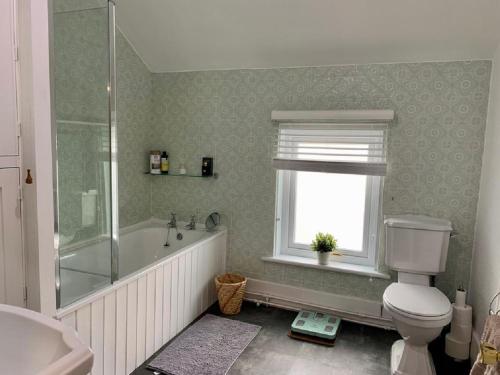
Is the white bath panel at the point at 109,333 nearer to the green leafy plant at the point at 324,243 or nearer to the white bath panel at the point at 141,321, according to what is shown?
the white bath panel at the point at 141,321

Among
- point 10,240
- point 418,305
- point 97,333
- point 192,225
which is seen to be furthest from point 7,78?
point 418,305

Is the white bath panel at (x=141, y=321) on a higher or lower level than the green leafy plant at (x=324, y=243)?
lower

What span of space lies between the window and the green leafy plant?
12 centimetres

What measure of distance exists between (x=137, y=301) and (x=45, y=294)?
762 millimetres

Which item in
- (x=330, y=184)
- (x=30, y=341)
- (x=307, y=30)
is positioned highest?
(x=307, y=30)

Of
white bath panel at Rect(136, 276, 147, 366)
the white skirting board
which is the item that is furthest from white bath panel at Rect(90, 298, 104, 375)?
white bath panel at Rect(136, 276, 147, 366)

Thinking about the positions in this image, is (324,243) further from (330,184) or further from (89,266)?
(89,266)

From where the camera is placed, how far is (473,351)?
2.52m

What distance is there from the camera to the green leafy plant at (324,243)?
3115 millimetres

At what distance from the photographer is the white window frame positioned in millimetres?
3064

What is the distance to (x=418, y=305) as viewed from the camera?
230cm

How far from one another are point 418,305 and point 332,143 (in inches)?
53.2

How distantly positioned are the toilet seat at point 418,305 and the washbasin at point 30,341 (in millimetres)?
1839

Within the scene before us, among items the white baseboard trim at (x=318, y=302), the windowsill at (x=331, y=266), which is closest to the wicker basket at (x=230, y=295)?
the white baseboard trim at (x=318, y=302)
